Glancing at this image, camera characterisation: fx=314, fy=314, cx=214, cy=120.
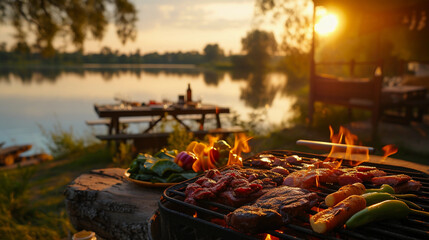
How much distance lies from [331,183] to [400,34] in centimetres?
2186

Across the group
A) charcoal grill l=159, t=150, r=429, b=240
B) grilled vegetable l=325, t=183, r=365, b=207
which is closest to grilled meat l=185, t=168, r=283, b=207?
charcoal grill l=159, t=150, r=429, b=240

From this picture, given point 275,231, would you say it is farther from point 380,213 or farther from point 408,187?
point 408,187

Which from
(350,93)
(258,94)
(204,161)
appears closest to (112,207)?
(204,161)

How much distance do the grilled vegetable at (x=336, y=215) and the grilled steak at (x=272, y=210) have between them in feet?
0.42

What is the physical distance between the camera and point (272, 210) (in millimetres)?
1541

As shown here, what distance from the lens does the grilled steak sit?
147 cm

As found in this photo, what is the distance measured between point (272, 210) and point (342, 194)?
1.68 ft

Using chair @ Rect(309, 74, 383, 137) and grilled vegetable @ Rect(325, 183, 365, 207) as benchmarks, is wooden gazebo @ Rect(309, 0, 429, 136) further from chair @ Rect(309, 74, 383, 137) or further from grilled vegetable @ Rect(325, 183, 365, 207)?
grilled vegetable @ Rect(325, 183, 365, 207)

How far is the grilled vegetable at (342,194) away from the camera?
1758 mm

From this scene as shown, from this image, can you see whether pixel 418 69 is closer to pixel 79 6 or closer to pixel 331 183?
pixel 79 6

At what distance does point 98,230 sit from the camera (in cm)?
295

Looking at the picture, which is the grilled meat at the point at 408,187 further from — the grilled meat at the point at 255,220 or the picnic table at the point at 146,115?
the picnic table at the point at 146,115

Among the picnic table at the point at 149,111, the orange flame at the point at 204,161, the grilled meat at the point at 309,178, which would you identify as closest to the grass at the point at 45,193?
the picnic table at the point at 149,111

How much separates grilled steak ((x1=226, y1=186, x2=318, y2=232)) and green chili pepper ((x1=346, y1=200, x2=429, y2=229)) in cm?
25
